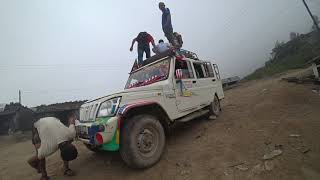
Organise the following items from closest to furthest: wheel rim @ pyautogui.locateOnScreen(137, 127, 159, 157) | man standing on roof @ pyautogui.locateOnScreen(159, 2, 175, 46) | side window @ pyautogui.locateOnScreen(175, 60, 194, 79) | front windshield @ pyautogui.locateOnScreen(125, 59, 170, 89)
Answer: wheel rim @ pyautogui.locateOnScreen(137, 127, 159, 157) → front windshield @ pyautogui.locateOnScreen(125, 59, 170, 89) → side window @ pyautogui.locateOnScreen(175, 60, 194, 79) → man standing on roof @ pyautogui.locateOnScreen(159, 2, 175, 46)

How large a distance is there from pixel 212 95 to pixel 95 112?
13.3 feet

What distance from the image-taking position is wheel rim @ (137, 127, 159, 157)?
11.0 ft

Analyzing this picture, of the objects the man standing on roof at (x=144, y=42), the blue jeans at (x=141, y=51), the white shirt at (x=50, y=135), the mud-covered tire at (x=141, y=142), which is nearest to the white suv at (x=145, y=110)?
the mud-covered tire at (x=141, y=142)

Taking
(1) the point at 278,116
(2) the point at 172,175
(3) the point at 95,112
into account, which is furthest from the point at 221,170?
(1) the point at 278,116

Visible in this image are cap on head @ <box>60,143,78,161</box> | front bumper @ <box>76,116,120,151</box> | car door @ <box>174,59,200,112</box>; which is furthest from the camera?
car door @ <box>174,59,200,112</box>

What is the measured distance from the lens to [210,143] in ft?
13.9

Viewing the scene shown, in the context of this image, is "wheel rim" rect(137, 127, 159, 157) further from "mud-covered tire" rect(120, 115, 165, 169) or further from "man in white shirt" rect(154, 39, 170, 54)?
"man in white shirt" rect(154, 39, 170, 54)

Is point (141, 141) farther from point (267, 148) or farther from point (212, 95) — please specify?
point (212, 95)

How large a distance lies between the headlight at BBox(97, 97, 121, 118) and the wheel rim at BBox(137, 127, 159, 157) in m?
0.61

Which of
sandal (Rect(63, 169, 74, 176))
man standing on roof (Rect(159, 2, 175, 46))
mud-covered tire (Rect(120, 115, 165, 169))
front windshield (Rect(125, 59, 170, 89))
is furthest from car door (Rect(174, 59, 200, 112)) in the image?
sandal (Rect(63, 169, 74, 176))

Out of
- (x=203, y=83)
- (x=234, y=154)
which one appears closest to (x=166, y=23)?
(x=203, y=83)

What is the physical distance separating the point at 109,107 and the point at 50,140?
1.28 meters

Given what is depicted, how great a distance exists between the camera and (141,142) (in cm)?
336

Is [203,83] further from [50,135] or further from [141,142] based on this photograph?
[50,135]
